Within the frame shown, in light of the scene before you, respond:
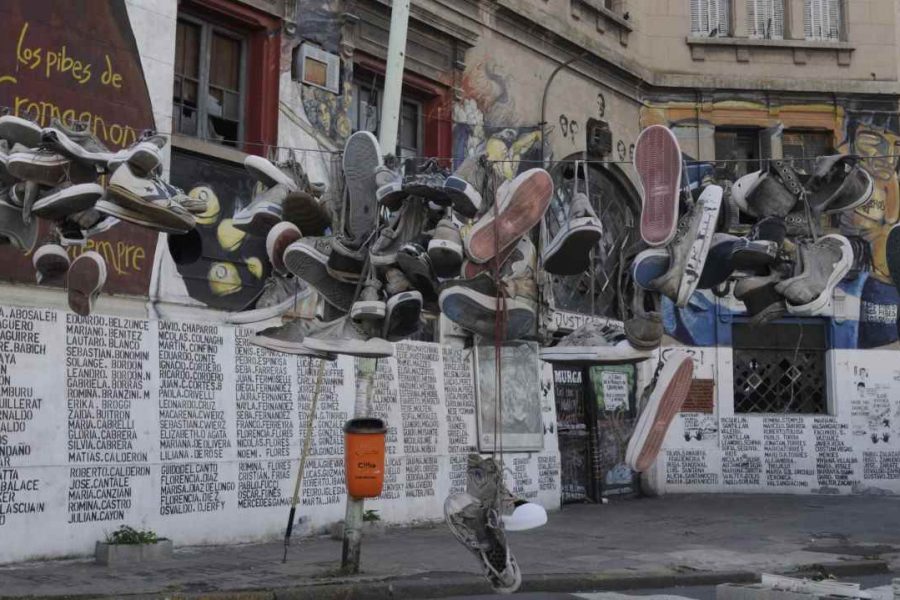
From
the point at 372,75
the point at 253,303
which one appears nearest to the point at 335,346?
the point at 253,303

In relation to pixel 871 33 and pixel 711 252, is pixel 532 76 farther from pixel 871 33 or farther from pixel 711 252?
pixel 711 252

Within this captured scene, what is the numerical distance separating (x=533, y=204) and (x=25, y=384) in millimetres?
5593

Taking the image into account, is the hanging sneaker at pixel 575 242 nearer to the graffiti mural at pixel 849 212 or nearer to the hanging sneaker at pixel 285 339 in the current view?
the hanging sneaker at pixel 285 339

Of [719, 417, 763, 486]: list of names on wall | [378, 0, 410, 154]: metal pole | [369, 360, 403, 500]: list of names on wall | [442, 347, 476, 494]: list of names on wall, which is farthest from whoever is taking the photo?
[719, 417, 763, 486]: list of names on wall

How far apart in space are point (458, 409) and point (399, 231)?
7277mm

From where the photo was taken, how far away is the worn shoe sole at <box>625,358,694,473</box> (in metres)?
7.37

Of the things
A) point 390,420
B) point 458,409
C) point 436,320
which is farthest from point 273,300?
point 458,409

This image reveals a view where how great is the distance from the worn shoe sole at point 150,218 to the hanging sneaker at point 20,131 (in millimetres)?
612

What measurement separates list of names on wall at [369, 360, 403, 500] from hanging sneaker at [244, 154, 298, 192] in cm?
541

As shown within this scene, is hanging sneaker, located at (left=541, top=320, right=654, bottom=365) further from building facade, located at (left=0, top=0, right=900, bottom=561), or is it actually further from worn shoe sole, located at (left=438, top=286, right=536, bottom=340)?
building facade, located at (left=0, top=0, right=900, bottom=561)

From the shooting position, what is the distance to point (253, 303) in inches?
367

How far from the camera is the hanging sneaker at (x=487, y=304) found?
760 cm

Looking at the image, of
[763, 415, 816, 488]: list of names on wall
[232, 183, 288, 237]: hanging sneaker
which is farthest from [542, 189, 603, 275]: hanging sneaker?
[763, 415, 816, 488]: list of names on wall

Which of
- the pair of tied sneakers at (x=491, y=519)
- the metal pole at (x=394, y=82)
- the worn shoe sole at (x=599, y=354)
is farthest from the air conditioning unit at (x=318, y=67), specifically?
the pair of tied sneakers at (x=491, y=519)
